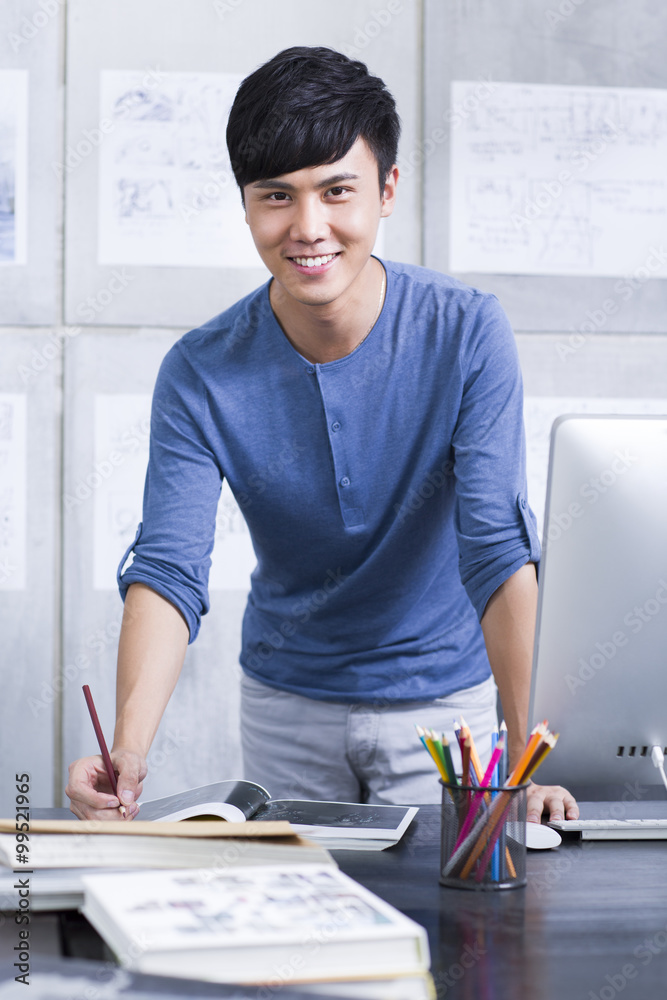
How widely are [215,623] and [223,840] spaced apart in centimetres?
154

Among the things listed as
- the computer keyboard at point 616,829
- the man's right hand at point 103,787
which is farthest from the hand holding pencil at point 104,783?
the computer keyboard at point 616,829

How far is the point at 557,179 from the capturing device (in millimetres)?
2357

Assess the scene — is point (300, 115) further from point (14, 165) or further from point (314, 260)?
A: point (14, 165)

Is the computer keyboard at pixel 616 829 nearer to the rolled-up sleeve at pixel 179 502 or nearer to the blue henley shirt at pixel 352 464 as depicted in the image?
the blue henley shirt at pixel 352 464

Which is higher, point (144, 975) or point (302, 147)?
point (302, 147)

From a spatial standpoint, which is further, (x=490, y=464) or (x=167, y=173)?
(x=167, y=173)

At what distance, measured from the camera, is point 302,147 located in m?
1.22

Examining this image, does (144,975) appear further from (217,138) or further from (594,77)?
(594,77)

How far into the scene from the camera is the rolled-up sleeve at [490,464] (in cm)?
123

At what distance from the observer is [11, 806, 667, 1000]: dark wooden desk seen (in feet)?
2.02

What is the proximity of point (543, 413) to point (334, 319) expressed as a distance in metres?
1.13

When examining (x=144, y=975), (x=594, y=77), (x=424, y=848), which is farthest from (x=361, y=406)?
(x=594, y=77)

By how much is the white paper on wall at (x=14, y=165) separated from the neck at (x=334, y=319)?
105cm

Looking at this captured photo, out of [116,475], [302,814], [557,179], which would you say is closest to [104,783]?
[302,814]
